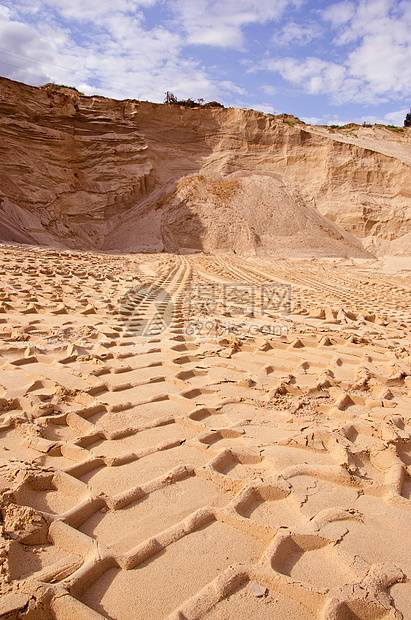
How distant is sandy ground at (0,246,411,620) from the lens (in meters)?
1.23

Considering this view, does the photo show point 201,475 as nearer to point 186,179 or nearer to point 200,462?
point 200,462

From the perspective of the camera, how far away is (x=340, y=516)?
1597 mm

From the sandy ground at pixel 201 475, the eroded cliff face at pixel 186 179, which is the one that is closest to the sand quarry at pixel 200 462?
the sandy ground at pixel 201 475

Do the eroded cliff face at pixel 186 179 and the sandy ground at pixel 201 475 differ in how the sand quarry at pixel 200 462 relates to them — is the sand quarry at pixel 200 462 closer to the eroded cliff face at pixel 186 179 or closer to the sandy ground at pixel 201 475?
the sandy ground at pixel 201 475

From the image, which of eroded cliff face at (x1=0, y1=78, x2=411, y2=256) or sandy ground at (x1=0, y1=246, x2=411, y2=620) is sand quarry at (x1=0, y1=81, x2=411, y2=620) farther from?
eroded cliff face at (x1=0, y1=78, x2=411, y2=256)

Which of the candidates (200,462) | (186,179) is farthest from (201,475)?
(186,179)

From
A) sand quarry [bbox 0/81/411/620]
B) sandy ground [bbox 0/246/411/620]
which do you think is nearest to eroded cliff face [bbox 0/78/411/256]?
sand quarry [bbox 0/81/411/620]

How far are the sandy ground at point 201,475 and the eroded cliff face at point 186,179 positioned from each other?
17.3 meters

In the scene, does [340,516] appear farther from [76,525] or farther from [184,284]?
[184,284]

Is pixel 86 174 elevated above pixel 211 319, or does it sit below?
above

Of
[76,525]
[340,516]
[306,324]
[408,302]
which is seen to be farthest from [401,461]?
[408,302]

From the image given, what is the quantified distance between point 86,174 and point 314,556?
2463cm

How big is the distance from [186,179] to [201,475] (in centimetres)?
2388

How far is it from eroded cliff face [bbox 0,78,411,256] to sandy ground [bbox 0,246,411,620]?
679 inches
